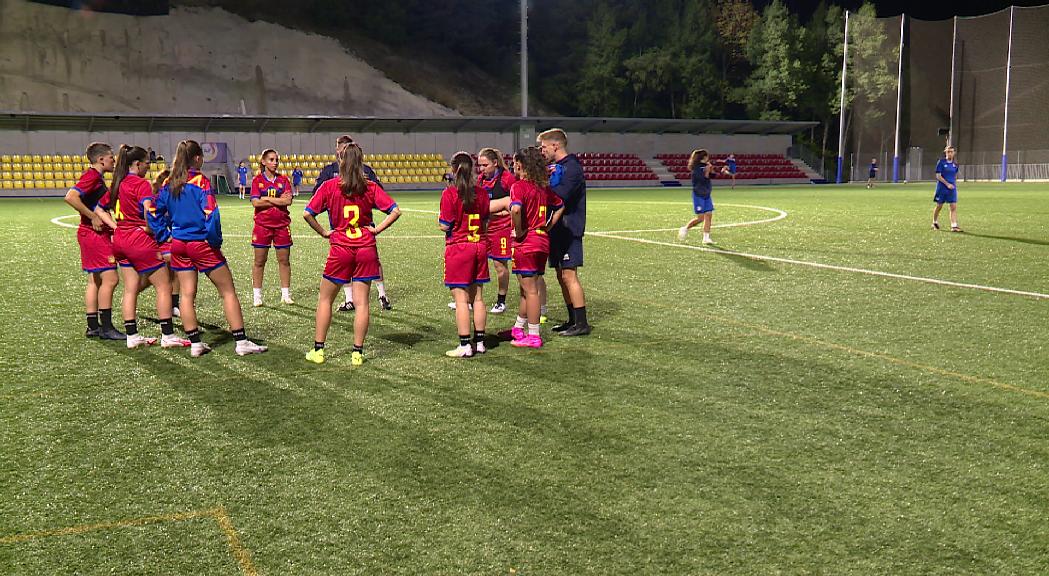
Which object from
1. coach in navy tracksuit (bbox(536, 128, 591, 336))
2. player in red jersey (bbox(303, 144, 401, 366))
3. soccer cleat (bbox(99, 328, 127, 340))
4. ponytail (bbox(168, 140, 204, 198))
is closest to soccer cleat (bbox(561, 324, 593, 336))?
coach in navy tracksuit (bbox(536, 128, 591, 336))

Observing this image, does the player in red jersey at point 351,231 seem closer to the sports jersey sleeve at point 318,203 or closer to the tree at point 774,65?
the sports jersey sleeve at point 318,203

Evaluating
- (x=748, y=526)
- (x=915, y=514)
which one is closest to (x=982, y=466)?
(x=915, y=514)

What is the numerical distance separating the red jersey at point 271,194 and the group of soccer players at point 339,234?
1.20m

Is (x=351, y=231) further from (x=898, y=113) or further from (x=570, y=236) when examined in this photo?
(x=898, y=113)

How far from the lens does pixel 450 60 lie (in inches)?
3169

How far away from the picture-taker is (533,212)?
789cm

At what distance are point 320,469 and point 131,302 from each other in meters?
4.28

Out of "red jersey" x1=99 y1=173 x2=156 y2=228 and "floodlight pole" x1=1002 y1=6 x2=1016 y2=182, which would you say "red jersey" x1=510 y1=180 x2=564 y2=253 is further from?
"floodlight pole" x1=1002 y1=6 x2=1016 y2=182

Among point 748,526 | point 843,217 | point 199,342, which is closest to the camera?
point 748,526

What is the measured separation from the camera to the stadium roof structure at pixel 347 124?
41344mm

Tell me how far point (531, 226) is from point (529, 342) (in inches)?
44.4

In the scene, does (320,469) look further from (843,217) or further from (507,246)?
(843,217)

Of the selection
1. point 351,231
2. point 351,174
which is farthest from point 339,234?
point 351,174

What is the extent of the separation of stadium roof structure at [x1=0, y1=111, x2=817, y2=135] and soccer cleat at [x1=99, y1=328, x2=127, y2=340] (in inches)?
1444
